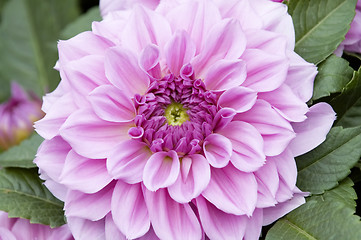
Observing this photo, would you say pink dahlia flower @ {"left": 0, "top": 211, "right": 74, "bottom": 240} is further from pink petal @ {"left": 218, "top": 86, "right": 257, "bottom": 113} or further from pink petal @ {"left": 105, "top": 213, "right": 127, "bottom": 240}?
pink petal @ {"left": 218, "top": 86, "right": 257, "bottom": 113}

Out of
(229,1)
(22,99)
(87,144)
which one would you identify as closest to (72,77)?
(87,144)

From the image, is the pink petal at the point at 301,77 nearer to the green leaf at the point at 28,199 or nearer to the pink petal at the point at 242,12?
the pink petal at the point at 242,12

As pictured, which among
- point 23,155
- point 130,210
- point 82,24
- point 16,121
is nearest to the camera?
point 130,210

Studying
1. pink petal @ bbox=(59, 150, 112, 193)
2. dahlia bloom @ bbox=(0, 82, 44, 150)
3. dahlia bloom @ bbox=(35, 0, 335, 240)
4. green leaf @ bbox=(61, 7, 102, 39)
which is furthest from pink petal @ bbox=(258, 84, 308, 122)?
dahlia bloom @ bbox=(0, 82, 44, 150)

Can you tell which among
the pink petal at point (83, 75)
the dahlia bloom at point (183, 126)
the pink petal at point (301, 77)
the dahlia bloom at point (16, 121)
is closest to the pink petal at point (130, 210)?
the dahlia bloom at point (183, 126)

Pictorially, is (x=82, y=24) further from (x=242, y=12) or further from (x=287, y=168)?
(x=287, y=168)

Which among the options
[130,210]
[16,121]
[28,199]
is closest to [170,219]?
[130,210]
